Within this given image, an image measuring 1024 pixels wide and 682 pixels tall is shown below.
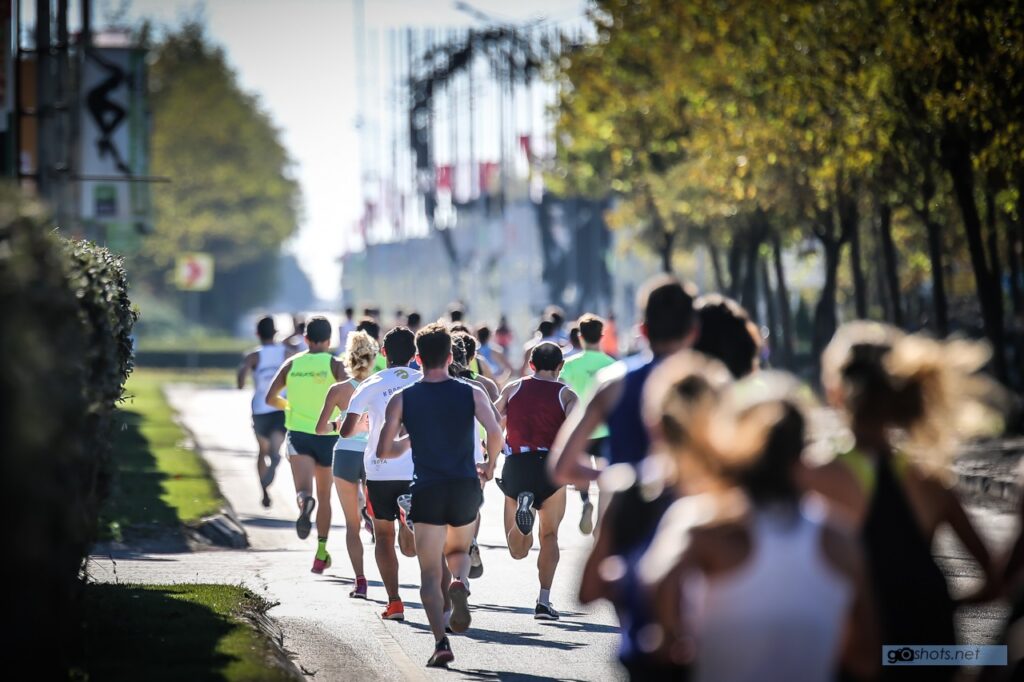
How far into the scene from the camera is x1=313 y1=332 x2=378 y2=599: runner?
12.9 metres

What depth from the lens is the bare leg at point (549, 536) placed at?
1227cm

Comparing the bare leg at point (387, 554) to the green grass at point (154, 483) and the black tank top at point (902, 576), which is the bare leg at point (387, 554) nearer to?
the green grass at point (154, 483)

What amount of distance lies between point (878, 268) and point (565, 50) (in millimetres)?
11209

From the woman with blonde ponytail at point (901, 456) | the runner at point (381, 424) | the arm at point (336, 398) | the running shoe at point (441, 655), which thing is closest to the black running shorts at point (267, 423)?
the arm at point (336, 398)

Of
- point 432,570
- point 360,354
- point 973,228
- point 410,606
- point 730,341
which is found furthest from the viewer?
point 973,228

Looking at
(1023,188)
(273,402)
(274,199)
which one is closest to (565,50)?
(1023,188)

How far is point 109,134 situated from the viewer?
1209 inches

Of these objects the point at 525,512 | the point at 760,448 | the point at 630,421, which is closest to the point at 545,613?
the point at 525,512

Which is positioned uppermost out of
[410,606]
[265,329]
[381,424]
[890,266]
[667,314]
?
[890,266]

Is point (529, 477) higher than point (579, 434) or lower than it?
lower

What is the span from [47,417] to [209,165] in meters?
88.2

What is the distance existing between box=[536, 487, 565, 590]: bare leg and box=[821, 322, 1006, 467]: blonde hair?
668 centimetres

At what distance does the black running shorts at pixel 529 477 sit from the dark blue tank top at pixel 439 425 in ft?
8.38

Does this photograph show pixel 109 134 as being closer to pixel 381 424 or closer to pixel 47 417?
pixel 381 424
